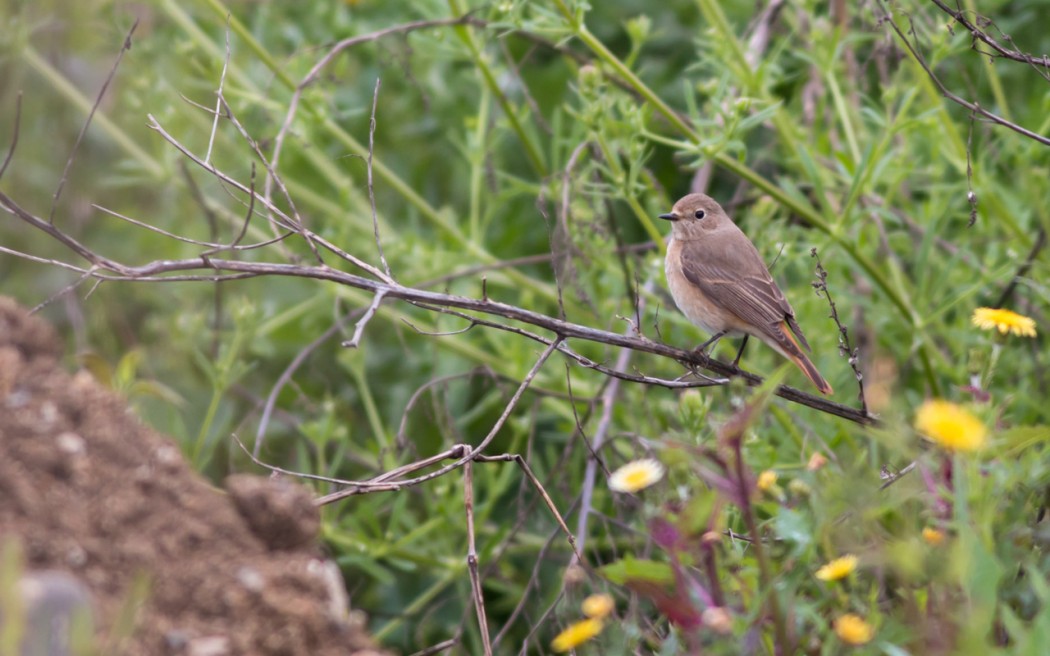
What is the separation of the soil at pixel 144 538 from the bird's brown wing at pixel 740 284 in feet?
8.71

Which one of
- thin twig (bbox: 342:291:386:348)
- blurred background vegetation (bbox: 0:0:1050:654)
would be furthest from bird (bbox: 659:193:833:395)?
thin twig (bbox: 342:291:386:348)

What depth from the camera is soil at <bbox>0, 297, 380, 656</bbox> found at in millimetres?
1907

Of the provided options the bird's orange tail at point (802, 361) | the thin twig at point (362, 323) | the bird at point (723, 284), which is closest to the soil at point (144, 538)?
the thin twig at point (362, 323)

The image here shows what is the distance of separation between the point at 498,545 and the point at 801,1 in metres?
2.47

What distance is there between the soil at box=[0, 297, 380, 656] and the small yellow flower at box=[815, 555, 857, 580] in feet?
2.66

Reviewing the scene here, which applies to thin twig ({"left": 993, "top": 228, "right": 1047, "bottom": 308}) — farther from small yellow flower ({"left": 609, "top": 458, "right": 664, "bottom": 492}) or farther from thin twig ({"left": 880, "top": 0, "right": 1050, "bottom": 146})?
small yellow flower ({"left": 609, "top": 458, "right": 664, "bottom": 492})

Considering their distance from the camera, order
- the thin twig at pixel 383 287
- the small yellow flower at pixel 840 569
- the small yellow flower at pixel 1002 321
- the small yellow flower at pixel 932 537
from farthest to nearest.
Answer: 1. the small yellow flower at pixel 1002 321
2. the thin twig at pixel 383 287
3. the small yellow flower at pixel 932 537
4. the small yellow flower at pixel 840 569

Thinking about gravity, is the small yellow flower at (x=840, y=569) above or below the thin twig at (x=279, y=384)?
above

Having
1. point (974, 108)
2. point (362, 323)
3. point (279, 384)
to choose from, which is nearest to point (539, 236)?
point (279, 384)

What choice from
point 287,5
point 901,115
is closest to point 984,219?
point 901,115

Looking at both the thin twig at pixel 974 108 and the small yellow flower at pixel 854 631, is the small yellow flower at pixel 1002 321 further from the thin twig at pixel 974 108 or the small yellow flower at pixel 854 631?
the small yellow flower at pixel 854 631

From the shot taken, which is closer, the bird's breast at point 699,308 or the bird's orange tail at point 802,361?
the bird's orange tail at point 802,361

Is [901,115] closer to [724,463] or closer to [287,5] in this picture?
[724,463]

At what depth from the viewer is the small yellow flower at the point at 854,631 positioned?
1865 millimetres
